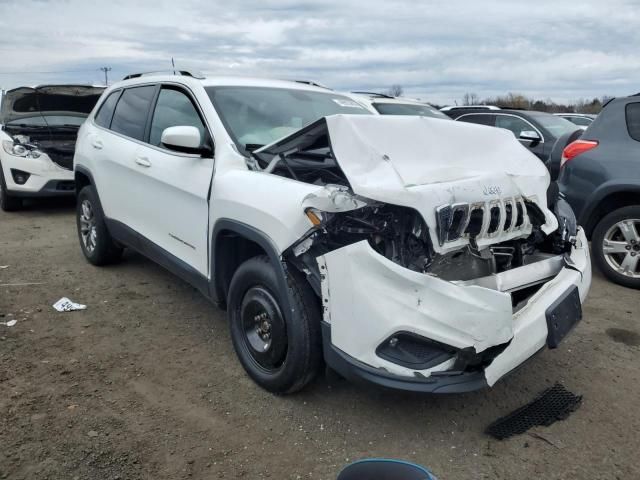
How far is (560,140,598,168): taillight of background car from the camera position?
5168 millimetres

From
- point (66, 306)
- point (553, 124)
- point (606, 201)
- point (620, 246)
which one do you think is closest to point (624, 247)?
point (620, 246)

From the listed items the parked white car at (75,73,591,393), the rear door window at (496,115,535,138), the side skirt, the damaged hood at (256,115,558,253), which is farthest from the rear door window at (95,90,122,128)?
the rear door window at (496,115,535,138)

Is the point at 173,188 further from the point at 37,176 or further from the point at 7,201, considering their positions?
the point at 7,201

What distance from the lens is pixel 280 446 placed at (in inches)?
106

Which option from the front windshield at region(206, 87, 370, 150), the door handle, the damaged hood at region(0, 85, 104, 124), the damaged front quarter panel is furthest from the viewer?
the damaged hood at region(0, 85, 104, 124)

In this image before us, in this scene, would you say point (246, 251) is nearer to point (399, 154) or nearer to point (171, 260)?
point (171, 260)

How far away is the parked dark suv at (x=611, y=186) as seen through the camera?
16.0ft

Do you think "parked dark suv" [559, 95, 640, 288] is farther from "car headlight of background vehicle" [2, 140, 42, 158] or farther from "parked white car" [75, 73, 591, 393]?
"car headlight of background vehicle" [2, 140, 42, 158]

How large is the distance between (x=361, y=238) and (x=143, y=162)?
218 cm

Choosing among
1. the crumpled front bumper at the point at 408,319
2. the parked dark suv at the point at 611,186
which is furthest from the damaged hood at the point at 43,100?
the crumpled front bumper at the point at 408,319

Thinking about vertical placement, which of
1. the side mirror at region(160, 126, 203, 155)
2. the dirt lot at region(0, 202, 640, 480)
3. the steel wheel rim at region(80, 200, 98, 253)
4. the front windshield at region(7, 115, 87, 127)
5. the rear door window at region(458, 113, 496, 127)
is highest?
the side mirror at region(160, 126, 203, 155)

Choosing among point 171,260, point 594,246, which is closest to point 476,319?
point 171,260

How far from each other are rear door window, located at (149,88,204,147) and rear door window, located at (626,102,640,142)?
152 inches

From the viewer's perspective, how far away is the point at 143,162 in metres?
4.09
